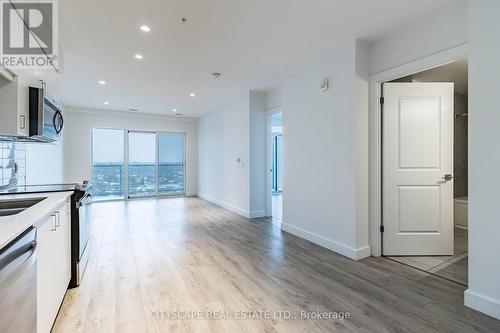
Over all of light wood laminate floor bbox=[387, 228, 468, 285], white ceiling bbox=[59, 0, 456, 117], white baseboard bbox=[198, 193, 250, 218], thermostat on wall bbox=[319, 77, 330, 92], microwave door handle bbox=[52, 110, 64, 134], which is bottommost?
light wood laminate floor bbox=[387, 228, 468, 285]

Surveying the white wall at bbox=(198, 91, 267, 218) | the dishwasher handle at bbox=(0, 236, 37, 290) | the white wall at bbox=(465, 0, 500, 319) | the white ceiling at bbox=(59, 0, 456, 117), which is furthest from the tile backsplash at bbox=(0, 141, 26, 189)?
the white wall at bbox=(465, 0, 500, 319)

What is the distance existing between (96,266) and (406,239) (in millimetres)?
3693

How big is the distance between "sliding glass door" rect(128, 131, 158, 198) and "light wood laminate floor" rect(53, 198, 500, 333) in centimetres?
413

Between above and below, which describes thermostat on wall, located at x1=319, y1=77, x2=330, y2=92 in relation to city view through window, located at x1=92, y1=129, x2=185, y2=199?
above

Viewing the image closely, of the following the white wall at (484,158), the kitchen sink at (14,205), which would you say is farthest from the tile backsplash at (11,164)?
the white wall at (484,158)

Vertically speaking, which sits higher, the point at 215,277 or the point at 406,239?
the point at 406,239

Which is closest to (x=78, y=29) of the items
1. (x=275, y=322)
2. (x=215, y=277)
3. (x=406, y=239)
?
(x=215, y=277)

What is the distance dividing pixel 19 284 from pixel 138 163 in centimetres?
716

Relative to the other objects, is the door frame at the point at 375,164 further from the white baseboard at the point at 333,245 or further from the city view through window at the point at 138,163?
A: the city view through window at the point at 138,163

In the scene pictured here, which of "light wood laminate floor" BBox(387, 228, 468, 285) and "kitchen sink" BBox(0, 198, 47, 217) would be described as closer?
"kitchen sink" BBox(0, 198, 47, 217)

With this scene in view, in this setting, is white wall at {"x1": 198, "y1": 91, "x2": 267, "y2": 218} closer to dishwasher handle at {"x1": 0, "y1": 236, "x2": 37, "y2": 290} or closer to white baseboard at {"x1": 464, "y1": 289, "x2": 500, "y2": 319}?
white baseboard at {"x1": 464, "y1": 289, "x2": 500, "y2": 319}

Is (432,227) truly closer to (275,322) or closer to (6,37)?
(275,322)

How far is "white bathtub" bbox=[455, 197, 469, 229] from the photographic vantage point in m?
4.32

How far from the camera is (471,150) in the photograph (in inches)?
80.4
